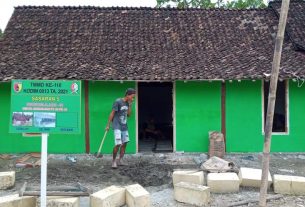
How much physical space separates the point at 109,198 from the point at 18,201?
52.2 inches

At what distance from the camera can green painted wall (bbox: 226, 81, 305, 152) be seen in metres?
10.6

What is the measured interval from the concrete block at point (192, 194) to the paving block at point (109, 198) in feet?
2.99

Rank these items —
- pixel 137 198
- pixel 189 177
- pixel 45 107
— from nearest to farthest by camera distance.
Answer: pixel 45 107 < pixel 137 198 < pixel 189 177

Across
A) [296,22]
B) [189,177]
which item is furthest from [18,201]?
[296,22]

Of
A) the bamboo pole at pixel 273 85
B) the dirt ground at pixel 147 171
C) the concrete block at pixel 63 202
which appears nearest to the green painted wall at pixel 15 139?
the dirt ground at pixel 147 171

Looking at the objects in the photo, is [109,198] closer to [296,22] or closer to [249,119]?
[249,119]

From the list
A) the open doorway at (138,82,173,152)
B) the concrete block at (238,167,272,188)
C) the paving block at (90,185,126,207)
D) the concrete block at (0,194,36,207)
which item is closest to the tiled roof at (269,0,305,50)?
the open doorway at (138,82,173,152)

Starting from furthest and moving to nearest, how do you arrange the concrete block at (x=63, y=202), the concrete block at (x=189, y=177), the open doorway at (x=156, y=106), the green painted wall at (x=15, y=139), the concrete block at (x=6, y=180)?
1. the open doorway at (x=156, y=106)
2. the green painted wall at (x=15, y=139)
3. the concrete block at (x=6, y=180)
4. the concrete block at (x=189, y=177)
5. the concrete block at (x=63, y=202)

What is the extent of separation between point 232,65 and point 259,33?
8.83 feet

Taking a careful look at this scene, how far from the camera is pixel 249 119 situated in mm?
10609

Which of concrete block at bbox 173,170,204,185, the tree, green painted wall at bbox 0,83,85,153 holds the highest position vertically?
the tree

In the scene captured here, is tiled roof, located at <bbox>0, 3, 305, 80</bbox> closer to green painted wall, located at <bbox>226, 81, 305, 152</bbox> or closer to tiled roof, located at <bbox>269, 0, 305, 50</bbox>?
tiled roof, located at <bbox>269, 0, 305, 50</bbox>

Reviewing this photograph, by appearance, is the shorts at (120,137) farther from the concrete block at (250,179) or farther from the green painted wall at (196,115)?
the concrete block at (250,179)

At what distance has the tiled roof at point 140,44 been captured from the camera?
10.0 metres
